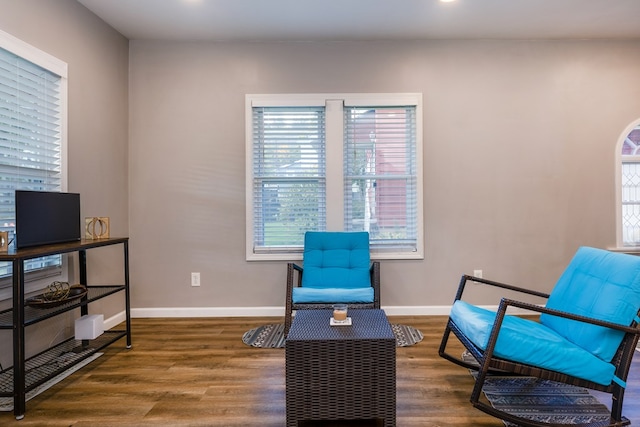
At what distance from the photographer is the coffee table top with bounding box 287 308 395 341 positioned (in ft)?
5.72

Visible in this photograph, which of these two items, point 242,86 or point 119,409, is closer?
point 119,409

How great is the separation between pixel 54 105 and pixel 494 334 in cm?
324

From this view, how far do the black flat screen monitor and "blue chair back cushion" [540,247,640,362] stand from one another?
3106 millimetres

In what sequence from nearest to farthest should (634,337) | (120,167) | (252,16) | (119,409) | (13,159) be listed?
(634,337) < (119,409) < (13,159) < (252,16) < (120,167)

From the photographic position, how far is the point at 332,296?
2748mm

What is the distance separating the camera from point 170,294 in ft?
11.7

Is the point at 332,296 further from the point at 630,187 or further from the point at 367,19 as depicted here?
the point at 630,187

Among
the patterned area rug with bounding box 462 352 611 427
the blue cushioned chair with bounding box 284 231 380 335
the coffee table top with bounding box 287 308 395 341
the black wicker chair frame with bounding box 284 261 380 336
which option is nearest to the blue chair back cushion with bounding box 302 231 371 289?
the blue cushioned chair with bounding box 284 231 380 335

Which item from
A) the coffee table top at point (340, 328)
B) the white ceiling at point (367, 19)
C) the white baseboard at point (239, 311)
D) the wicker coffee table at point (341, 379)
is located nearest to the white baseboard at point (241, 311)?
the white baseboard at point (239, 311)

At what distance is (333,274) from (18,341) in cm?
212

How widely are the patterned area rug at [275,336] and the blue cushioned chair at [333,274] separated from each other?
0.15 metres

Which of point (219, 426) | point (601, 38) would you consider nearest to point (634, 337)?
point (219, 426)

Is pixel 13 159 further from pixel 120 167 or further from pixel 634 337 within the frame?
pixel 634 337

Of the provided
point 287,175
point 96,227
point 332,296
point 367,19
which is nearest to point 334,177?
point 287,175
